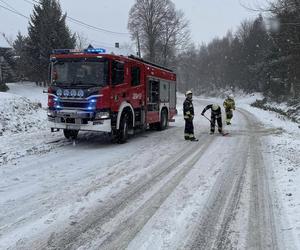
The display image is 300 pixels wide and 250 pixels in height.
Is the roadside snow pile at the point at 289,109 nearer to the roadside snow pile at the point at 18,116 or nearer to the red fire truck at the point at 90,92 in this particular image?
the red fire truck at the point at 90,92

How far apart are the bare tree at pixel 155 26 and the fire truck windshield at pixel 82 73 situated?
4740cm

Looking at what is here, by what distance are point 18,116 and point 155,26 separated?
44.0 meters

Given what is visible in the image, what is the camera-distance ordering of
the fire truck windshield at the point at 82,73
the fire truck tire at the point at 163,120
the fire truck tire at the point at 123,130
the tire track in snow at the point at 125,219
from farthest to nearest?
1. the fire truck tire at the point at 163,120
2. the fire truck tire at the point at 123,130
3. the fire truck windshield at the point at 82,73
4. the tire track in snow at the point at 125,219

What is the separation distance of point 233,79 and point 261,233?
268ft

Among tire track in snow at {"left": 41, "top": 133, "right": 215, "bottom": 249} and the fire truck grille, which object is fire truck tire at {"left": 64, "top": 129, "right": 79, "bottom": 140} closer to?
the fire truck grille

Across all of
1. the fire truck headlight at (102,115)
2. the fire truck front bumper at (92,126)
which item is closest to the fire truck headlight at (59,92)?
the fire truck front bumper at (92,126)

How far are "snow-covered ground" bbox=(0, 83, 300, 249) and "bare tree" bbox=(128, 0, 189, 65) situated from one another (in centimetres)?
4799

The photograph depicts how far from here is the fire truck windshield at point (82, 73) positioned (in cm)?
1270

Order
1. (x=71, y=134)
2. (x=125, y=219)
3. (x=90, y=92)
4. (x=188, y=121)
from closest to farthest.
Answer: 1. (x=125, y=219)
2. (x=90, y=92)
3. (x=71, y=134)
4. (x=188, y=121)

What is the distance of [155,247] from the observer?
495 centimetres

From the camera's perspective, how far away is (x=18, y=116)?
59.0 ft

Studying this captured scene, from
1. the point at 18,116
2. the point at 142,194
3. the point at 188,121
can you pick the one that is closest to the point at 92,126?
the point at 188,121

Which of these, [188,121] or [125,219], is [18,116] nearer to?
[188,121]

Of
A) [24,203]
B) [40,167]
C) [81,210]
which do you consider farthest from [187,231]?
Result: [40,167]
